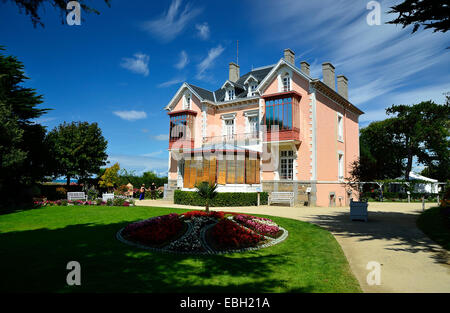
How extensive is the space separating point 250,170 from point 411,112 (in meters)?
29.8

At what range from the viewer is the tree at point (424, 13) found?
8.02 m

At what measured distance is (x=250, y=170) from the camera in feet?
71.8

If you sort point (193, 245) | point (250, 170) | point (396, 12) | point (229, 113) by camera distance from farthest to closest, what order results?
1. point (229, 113)
2. point (250, 170)
3. point (396, 12)
4. point (193, 245)

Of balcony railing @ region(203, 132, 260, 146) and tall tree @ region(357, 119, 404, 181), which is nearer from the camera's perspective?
balcony railing @ region(203, 132, 260, 146)

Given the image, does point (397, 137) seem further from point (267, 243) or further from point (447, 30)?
point (267, 243)

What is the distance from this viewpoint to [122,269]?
17.8 feet

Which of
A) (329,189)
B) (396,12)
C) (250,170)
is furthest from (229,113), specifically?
(396,12)

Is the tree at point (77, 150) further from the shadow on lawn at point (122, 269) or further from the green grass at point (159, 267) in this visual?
the shadow on lawn at point (122, 269)

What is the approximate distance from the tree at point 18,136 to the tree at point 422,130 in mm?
42805

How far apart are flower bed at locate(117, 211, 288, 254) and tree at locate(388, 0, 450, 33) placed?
26.3ft

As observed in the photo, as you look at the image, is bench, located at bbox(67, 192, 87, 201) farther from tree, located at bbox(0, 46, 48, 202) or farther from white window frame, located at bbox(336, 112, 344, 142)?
white window frame, located at bbox(336, 112, 344, 142)

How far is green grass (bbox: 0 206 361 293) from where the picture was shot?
466 centimetres

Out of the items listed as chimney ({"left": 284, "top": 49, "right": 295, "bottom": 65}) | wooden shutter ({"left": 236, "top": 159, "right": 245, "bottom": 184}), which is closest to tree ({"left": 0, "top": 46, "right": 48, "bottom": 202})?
wooden shutter ({"left": 236, "top": 159, "right": 245, "bottom": 184})

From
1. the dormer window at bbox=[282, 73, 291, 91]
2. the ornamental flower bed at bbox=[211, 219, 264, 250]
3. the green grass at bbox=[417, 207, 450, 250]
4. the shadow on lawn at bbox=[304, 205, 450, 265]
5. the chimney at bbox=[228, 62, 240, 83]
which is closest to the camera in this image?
the shadow on lawn at bbox=[304, 205, 450, 265]
